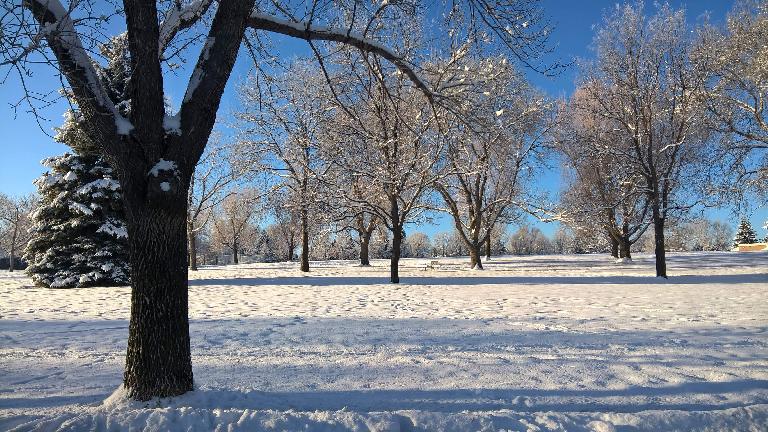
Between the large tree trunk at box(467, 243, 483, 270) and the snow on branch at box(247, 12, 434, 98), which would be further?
the large tree trunk at box(467, 243, 483, 270)

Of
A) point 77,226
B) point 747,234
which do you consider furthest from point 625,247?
point 747,234

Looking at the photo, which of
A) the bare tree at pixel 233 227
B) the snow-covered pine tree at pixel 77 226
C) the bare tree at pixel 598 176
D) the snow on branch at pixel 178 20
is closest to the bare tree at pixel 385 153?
the bare tree at pixel 598 176

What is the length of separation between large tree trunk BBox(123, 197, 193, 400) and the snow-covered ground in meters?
0.20

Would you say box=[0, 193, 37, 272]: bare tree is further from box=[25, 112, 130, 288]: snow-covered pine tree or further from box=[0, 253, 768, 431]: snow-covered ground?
box=[0, 253, 768, 431]: snow-covered ground

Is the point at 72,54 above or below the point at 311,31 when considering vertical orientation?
below

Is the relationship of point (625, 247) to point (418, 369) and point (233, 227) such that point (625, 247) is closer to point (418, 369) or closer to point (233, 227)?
point (418, 369)

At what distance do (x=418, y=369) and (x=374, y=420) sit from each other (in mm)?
1473

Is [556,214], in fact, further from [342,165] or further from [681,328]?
[681,328]

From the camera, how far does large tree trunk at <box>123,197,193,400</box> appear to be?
3.23 meters

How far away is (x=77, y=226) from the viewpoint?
1562 centimetres

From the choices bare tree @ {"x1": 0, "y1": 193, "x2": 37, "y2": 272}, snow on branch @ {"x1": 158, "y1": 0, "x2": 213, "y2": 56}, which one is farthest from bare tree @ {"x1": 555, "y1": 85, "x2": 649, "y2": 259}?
bare tree @ {"x1": 0, "y1": 193, "x2": 37, "y2": 272}

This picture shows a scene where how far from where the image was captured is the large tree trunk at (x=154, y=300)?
323cm

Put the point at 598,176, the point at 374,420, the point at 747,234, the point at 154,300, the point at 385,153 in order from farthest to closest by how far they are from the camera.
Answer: the point at 747,234
the point at 598,176
the point at 385,153
the point at 154,300
the point at 374,420

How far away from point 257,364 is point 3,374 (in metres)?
2.59
